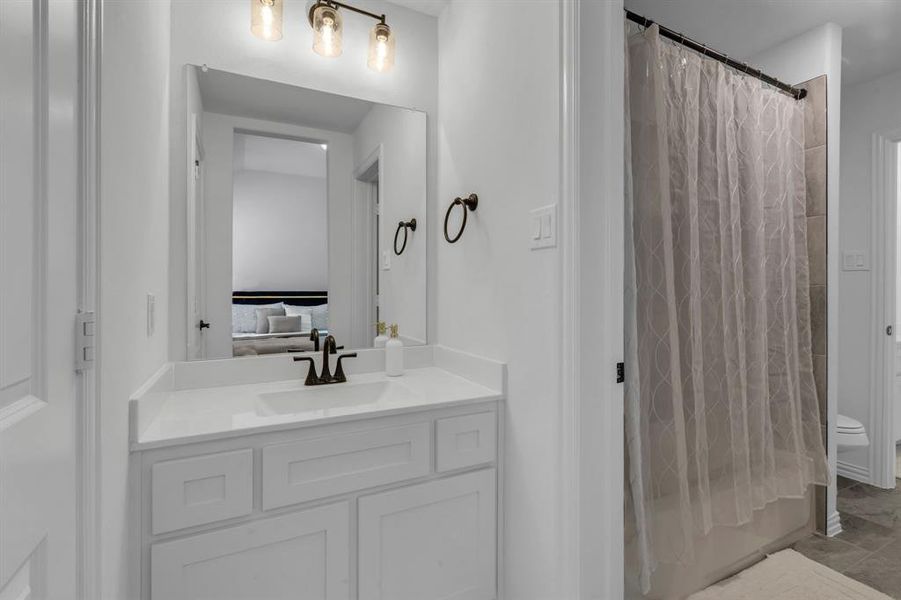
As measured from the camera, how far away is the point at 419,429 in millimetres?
1374

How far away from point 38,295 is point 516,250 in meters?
1.16

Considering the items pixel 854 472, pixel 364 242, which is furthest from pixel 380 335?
pixel 854 472

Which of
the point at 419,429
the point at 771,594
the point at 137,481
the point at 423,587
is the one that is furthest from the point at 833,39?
the point at 137,481

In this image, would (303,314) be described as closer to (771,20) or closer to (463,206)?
(463,206)

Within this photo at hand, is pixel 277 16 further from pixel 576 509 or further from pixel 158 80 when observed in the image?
pixel 576 509

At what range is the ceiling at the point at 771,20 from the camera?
1.92m

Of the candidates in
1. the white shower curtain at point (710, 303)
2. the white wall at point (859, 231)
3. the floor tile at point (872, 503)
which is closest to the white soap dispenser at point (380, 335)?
the white shower curtain at point (710, 303)

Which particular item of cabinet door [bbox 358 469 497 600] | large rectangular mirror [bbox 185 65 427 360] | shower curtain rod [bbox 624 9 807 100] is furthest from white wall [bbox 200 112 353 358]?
shower curtain rod [bbox 624 9 807 100]

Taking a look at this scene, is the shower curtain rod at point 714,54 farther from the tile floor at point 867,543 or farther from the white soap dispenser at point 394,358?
the tile floor at point 867,543

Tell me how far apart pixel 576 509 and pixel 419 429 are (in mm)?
505

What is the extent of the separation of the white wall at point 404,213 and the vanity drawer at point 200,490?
35.5 inches

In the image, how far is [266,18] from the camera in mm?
1582

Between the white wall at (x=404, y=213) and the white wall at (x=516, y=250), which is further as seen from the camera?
the white wall at (x=404, y=213)

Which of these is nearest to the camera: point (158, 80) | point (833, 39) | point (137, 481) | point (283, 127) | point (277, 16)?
point (137, 481)
